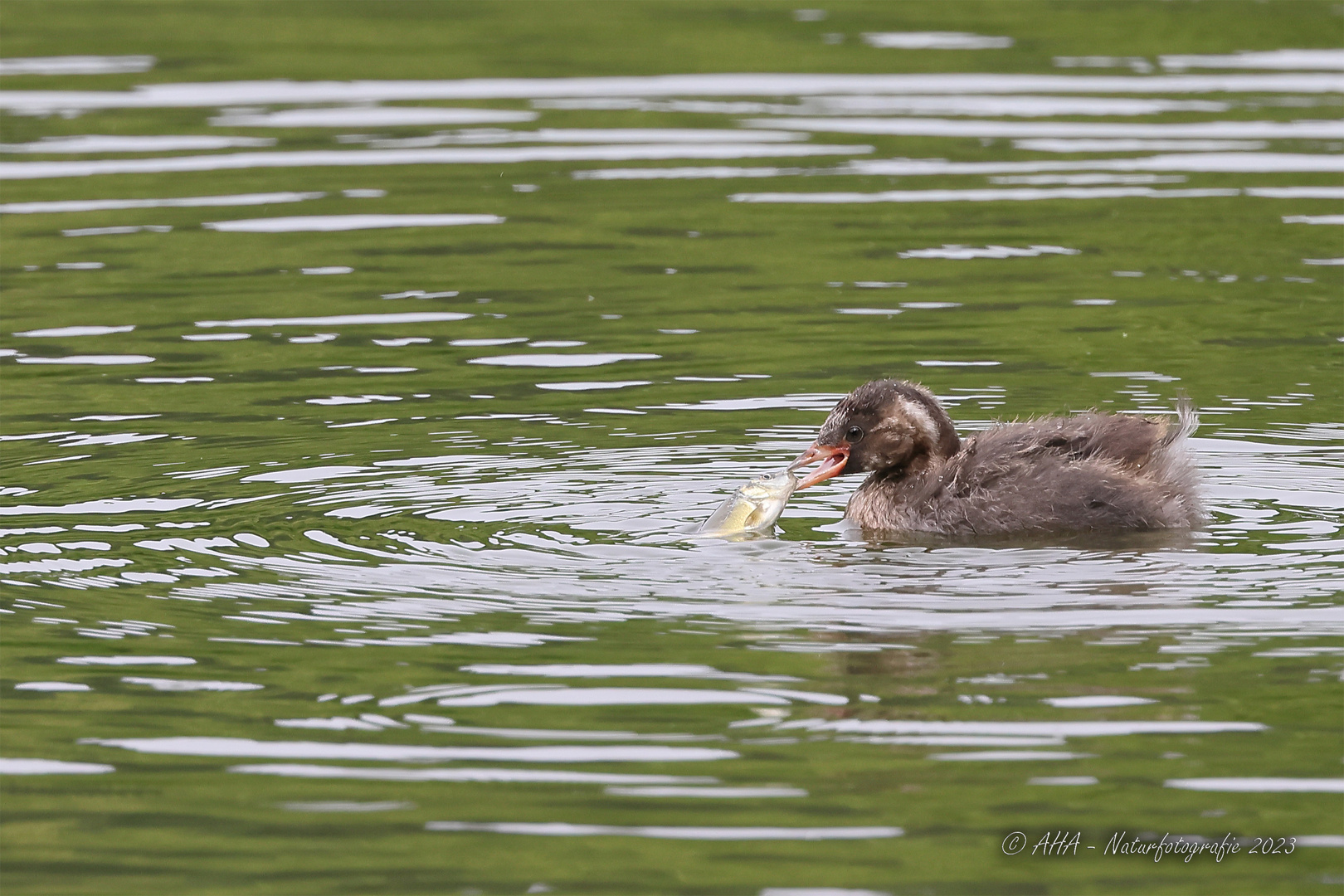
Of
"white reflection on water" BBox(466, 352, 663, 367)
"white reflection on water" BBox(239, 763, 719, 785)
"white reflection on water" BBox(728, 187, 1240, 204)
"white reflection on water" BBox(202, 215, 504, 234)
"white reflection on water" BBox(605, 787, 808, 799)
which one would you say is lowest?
"white reflection on water" BBox(466, 352, 663, 367)

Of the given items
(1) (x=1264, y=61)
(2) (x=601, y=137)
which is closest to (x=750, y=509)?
(2) (x=601, y=137)

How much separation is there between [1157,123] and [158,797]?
15.6 meters

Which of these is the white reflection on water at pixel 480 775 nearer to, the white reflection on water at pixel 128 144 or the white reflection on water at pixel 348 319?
the white reflection on water at pixel 348 319

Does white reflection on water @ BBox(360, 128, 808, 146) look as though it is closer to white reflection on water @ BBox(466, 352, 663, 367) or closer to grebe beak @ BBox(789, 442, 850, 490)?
white reflection on water @ BBox(466, 352, 663, 367)

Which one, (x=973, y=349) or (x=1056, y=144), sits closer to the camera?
(x=973, y=349)

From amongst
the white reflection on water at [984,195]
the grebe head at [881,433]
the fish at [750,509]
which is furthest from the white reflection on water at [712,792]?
the white reflection on water at [984,195]

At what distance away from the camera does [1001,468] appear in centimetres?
1063

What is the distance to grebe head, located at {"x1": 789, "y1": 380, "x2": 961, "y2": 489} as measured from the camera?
36.1 feet

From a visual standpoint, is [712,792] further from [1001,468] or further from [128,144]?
[128,144]

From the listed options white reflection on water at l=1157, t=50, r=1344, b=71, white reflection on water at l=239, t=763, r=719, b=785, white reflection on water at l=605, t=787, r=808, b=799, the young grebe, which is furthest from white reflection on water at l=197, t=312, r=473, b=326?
white reflection on water at l=1157, t=50, r=1344, b=71

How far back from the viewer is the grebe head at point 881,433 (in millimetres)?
11000

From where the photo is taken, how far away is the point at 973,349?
47.5 ft

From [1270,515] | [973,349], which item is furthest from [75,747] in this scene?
[973,349]

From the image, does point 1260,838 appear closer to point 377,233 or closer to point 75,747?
point 75,747
